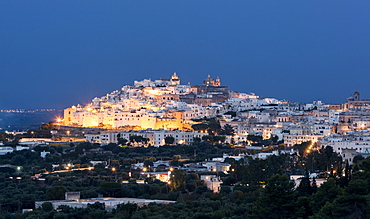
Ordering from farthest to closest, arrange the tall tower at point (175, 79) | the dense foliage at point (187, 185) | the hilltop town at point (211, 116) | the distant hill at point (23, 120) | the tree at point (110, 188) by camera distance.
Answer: the tall tower at point (175, 79) < the distant hill at point (23, 120) < the hilltop town at point (211, 116) < the tree at point (110, 188) < the dense foliage at point (187, 185)

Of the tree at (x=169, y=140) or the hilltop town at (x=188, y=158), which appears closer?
the hilltop town at (x=188, y=158)

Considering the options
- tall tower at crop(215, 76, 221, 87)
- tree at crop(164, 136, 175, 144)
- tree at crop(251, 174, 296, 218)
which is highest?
tall tower at crop(215, 76, 221, 87)

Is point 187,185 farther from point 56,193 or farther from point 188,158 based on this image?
point 188,158

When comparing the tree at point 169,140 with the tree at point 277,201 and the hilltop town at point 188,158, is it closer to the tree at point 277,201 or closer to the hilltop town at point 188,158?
the hilltop town at point 188,158

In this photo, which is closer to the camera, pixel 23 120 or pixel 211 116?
pixel 211 116

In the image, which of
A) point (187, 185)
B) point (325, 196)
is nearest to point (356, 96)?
point (187, 185)

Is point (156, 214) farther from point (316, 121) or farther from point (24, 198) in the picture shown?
point (316, 121)

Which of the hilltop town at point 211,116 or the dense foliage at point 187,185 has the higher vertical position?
the hilltop town at point 211,116

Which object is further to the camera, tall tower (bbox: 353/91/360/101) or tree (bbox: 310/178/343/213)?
tall tower (bbox: 353/91/360/101)

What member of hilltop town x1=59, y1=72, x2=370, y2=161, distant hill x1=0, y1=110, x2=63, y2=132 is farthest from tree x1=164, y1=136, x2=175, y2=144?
distant hill x1=0, y1=110, x2=63, y2=132

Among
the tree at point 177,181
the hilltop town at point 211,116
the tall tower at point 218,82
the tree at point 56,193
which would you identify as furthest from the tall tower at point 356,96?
the tree at point 56,193

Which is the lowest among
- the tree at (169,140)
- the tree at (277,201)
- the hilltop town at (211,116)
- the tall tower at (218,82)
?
the tree at (277,201)

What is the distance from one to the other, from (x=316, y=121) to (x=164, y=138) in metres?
10.6

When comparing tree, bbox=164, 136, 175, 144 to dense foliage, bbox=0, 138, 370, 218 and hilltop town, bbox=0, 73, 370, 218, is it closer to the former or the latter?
hilltop town, bbox=0, 73, 370, 218
